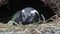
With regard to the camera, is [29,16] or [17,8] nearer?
[29,16]

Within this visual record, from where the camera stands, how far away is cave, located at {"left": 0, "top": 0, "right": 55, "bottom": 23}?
4828 mm

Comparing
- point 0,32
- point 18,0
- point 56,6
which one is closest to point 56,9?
point 56,6

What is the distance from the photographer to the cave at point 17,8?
190 inches

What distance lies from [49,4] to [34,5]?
96cm

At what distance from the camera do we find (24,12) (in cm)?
407

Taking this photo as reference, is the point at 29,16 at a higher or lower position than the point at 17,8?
lower

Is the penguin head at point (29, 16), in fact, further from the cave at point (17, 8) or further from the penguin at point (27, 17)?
the cave at point (17, 8)

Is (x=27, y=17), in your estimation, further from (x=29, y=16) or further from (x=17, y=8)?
(x=17, y=8)

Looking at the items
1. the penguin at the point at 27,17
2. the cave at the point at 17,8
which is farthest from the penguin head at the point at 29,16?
the cave at the point at 17,8

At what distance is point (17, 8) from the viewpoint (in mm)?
5219

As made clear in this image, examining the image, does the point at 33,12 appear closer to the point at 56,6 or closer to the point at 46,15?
the point at 56,6

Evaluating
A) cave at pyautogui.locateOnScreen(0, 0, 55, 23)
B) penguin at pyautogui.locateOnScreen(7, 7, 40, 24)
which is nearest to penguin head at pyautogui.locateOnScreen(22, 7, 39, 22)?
penguin at pyautogui.locateOnScreen(7, 7, 40, 24)

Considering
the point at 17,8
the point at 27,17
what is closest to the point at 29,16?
the point at 27,17

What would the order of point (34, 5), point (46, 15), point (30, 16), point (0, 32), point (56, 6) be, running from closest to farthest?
1. point (0, 32)
2. point (30, 16)
3. point (56, 6)
4. point (46, 15)
5. point (34, 5)
